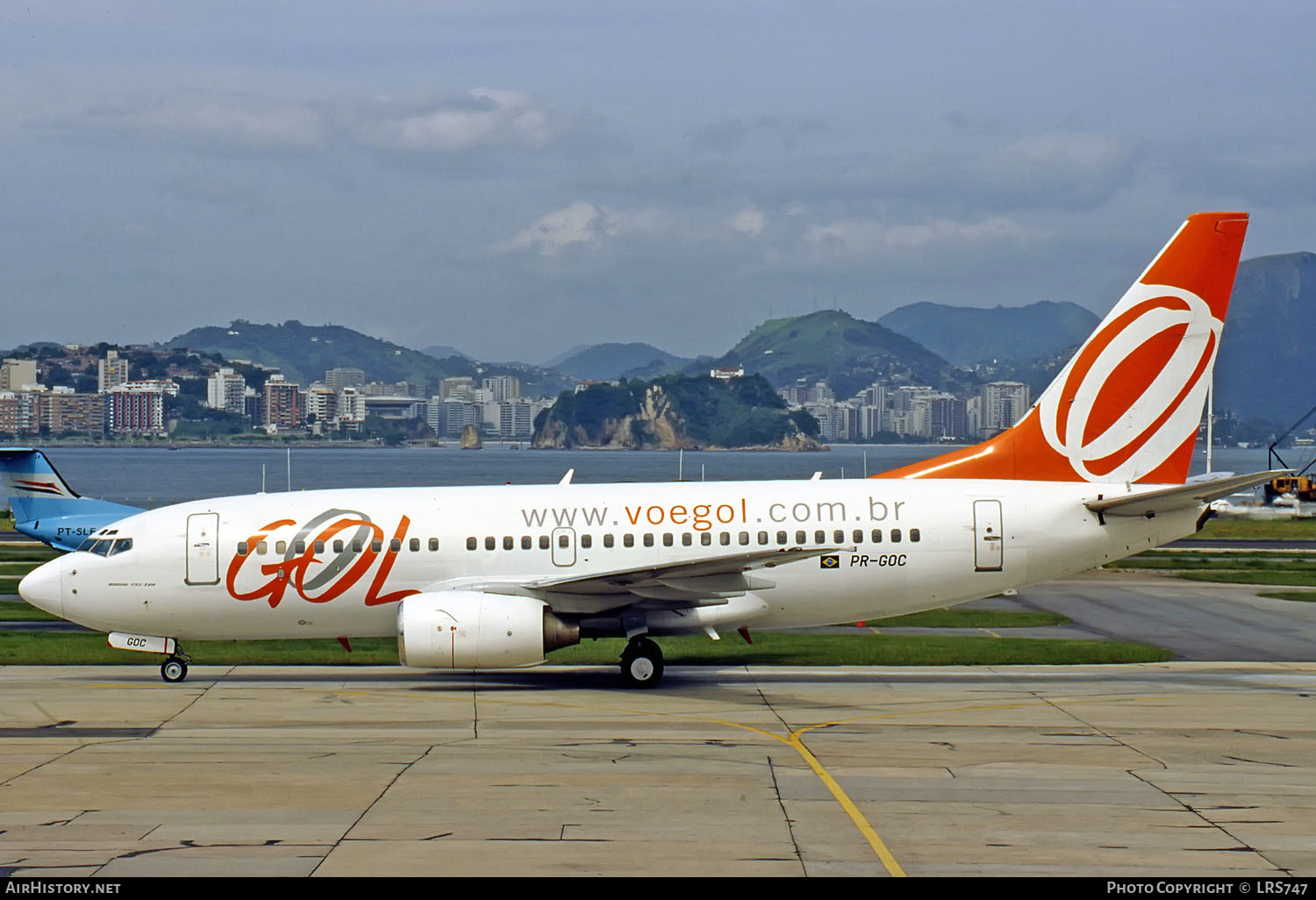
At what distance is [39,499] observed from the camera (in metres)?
48.1

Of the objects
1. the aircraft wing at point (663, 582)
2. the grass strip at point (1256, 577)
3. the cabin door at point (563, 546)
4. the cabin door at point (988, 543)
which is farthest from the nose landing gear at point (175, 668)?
the grass strip at point (1256, 577)

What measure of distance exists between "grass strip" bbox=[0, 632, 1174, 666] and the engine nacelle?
16.4 feet

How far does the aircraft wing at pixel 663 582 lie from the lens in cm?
2472

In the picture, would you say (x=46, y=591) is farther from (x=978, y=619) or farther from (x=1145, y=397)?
(x=978, y=619)

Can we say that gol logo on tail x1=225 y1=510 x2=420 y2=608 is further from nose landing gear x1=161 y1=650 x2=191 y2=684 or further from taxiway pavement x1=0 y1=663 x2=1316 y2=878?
nose landing gear x1=161 y1=650 x2=191 y2=684

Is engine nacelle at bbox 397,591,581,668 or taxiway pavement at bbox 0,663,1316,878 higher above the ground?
engine nacelle at bbox 397,591,581,668

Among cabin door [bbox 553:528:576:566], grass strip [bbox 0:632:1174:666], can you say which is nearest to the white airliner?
cabin door [bbox 553:528:576:566]

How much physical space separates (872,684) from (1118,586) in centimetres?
2195

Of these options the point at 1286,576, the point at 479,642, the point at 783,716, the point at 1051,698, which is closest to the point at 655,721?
the point at 783,716

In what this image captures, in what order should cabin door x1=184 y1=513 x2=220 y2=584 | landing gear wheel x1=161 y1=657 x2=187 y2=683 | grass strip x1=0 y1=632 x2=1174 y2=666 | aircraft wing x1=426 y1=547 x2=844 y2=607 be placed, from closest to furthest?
aircraft wing x1=426 y1=547 x2=844 y2=607, cabin door x1=184 y1=513 x2=220 y2=584, landing gear wheel x1=161 y1=657 x2=187 y2=683, grass strip x1=0 y1=632 x2=1174 y2=666

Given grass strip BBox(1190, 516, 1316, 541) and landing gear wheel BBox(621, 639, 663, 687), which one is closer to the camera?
landing gear wheel BBox(621, 639, 663, 687)

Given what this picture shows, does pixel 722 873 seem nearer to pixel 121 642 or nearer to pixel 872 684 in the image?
pixel 872 684

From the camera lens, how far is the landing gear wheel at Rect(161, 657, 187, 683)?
89.6 feet

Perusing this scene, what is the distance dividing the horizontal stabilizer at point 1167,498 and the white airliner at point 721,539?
0.20 ft
